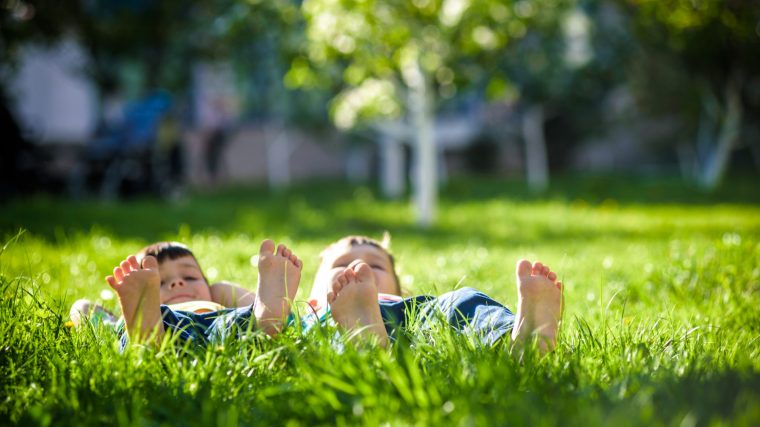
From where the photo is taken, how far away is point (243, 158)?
18.8 meters

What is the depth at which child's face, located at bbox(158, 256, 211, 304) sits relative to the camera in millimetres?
2729

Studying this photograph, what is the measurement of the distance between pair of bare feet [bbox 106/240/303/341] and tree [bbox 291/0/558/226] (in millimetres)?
5230

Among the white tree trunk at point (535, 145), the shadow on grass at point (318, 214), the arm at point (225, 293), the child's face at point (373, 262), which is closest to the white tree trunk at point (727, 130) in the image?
the shadow on grass at point (318, 214)

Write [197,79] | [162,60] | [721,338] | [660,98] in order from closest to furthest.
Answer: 1. [721,338]
2. [162,60]
3. [660,98]
4. [197,79]

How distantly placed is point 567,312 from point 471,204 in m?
7.03

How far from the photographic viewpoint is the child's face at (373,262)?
9.05 ft

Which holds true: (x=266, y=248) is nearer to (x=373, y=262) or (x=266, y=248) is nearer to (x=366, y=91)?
(x=373, y=262)

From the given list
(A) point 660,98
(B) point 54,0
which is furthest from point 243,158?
(A) point 660,98

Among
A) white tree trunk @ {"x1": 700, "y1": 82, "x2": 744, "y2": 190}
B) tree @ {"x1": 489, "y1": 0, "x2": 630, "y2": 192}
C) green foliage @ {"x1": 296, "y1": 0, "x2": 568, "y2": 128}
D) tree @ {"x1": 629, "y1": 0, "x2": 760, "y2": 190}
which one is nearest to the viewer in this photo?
green foliage @ {"x1": 296, "y1": 0, "x2": 568, "y2": 128}

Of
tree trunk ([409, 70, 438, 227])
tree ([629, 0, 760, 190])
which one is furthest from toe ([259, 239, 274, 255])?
tree ([629, 0, 760, 190])

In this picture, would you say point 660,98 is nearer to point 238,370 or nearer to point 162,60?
point 162,60

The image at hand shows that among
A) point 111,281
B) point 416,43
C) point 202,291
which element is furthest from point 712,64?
point 111,281

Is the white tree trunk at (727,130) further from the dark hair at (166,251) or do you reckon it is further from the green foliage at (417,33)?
the dark hair at (166,251)

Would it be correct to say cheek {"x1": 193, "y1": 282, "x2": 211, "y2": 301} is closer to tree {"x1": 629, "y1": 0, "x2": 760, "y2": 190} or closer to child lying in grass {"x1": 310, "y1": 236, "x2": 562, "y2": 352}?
child lying in grass {"x1": 310, "y1": 236, "x2": 562, "y2": 352}
